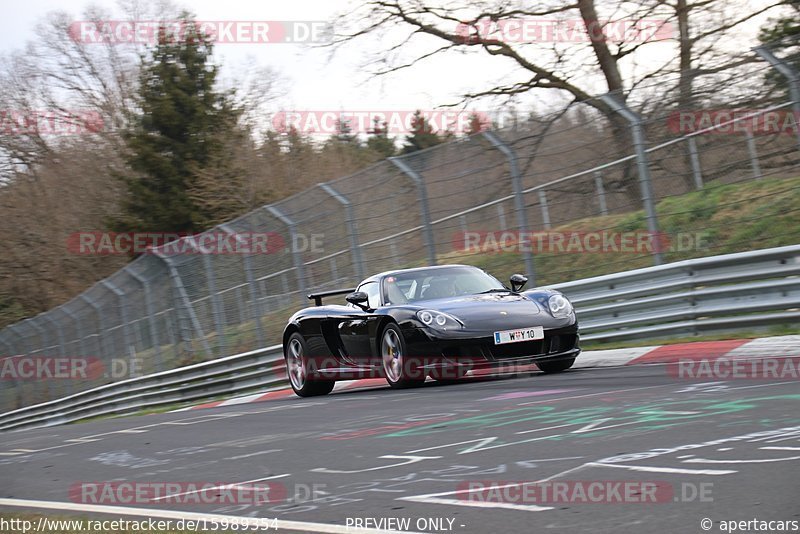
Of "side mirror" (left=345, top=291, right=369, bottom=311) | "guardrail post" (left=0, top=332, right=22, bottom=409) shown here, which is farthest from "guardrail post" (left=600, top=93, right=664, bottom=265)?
"guardrail post" (left=0, top=332, right=22, bottom=409)

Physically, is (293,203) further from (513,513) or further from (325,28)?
(513,513)

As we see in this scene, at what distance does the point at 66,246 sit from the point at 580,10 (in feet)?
88.0

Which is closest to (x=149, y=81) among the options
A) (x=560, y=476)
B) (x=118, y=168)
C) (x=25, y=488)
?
(x=118, y=168)

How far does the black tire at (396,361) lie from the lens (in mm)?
10219

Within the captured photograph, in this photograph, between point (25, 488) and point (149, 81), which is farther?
point (149, 81)

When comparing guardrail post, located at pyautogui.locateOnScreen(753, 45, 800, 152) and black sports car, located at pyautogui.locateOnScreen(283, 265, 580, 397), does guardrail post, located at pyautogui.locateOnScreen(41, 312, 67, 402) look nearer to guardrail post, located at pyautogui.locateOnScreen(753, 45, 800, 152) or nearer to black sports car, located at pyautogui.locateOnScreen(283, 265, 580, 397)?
black sports car, located at pyautogui.locateOnScreen(283, 265, 580, 397)

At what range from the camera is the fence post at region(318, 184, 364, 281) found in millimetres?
15297

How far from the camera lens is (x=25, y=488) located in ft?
23.3

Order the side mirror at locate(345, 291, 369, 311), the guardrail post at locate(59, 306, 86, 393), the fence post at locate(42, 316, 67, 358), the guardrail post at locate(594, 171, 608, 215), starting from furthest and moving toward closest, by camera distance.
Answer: the fence post at locate(42, 316, 67, 358) → the guardrail post at locate(59, 306, 86, 393) → the guardrail post at locate(594, 171, 608, 215) → the side mirror at locate(345, 291, 369, 311)

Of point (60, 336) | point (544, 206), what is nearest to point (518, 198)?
point (544, 206)

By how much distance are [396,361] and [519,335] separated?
4.23 ft

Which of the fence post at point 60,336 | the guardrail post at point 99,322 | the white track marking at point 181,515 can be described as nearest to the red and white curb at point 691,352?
the white track marking at point 181,515

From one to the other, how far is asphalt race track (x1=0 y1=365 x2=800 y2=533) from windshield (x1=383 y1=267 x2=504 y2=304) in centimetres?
118

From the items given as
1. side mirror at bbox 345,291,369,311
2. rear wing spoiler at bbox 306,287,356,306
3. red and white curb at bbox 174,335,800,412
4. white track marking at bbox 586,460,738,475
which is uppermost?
rear wing spoiler at bbox 306,287,356,306
